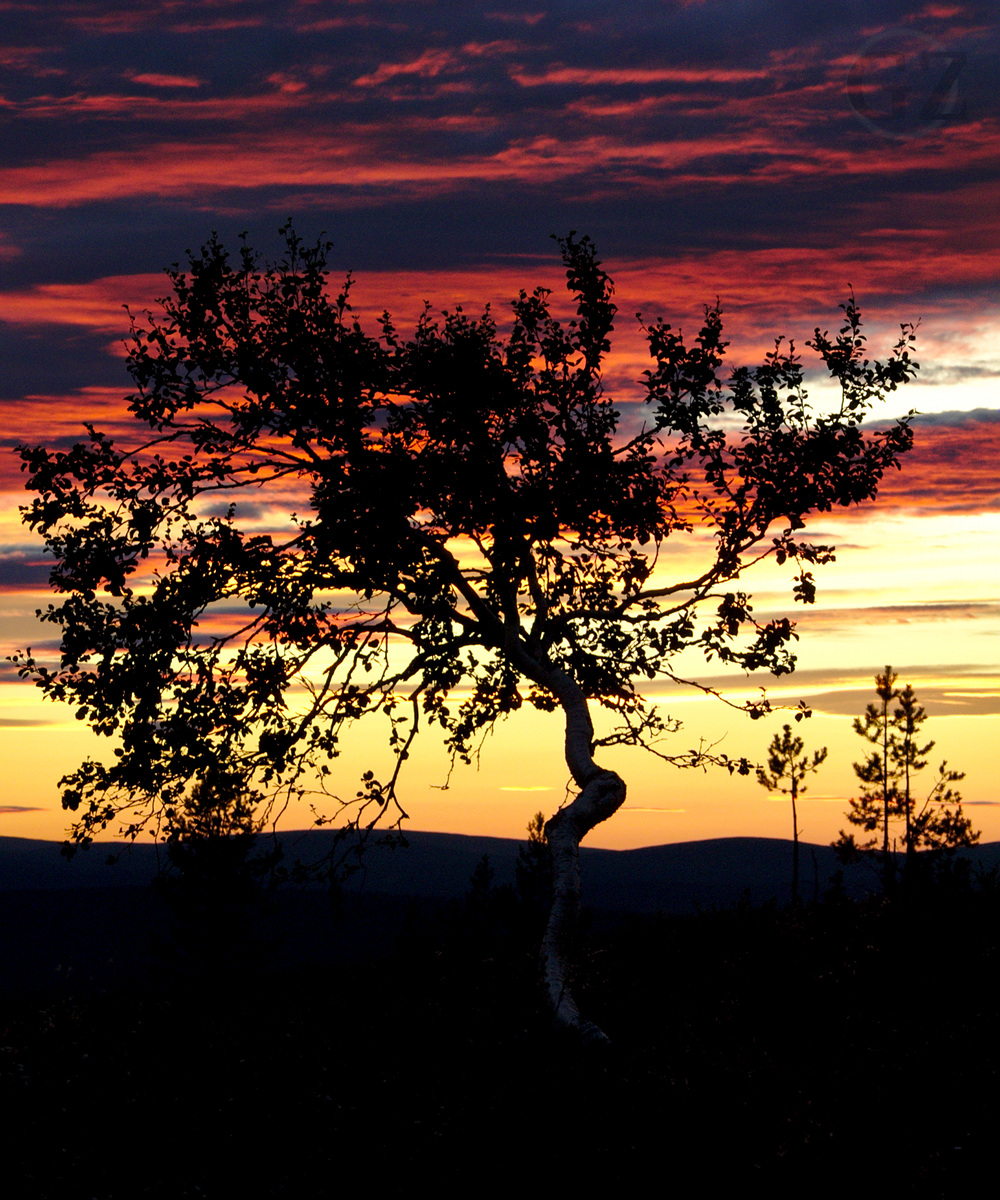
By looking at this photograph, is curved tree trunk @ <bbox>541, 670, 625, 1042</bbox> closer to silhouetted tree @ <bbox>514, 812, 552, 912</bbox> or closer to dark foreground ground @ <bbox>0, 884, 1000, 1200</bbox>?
dark foreground ground @ <bbox>0, 884, 1000, 1200</bbox>

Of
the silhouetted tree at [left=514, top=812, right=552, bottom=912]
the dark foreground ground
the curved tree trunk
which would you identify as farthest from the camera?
the silhouetted tree at [left=514, top=812, right=552, bottom=912]

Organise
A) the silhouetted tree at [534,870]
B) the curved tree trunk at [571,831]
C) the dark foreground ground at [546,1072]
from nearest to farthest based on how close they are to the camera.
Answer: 1. the dark foreground ground at [546,1072]
2. the curved tree trunk at [571,831]
3. the silhouetted tree at [534,870]

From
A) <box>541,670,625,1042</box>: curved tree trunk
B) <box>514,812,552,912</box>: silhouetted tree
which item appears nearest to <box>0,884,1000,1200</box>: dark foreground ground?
<box>541,670,625,1042</box>: curved tree trunk

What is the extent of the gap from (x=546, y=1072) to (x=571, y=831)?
13.5 ft

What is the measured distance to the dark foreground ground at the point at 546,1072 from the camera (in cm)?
1255

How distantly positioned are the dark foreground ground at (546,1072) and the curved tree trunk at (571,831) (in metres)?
0.51

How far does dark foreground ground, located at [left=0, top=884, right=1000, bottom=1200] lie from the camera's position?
1255cm

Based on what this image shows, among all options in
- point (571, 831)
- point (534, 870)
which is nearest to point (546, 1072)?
point (571, 831)

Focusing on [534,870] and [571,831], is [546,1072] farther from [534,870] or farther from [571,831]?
[534,870]

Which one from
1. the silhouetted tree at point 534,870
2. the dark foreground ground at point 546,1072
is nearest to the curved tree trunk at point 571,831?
the dark foreground ground at point 546,1072

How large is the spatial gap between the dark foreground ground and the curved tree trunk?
51 cm

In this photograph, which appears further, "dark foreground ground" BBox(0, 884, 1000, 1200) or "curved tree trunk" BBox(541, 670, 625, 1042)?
"curved tree trunk" BBox(541, 670, 625, 1042)

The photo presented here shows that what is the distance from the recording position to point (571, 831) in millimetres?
18891

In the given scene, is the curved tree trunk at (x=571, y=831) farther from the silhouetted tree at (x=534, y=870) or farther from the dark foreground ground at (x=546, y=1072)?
the silhouetted tree at (x=534, y=870)
